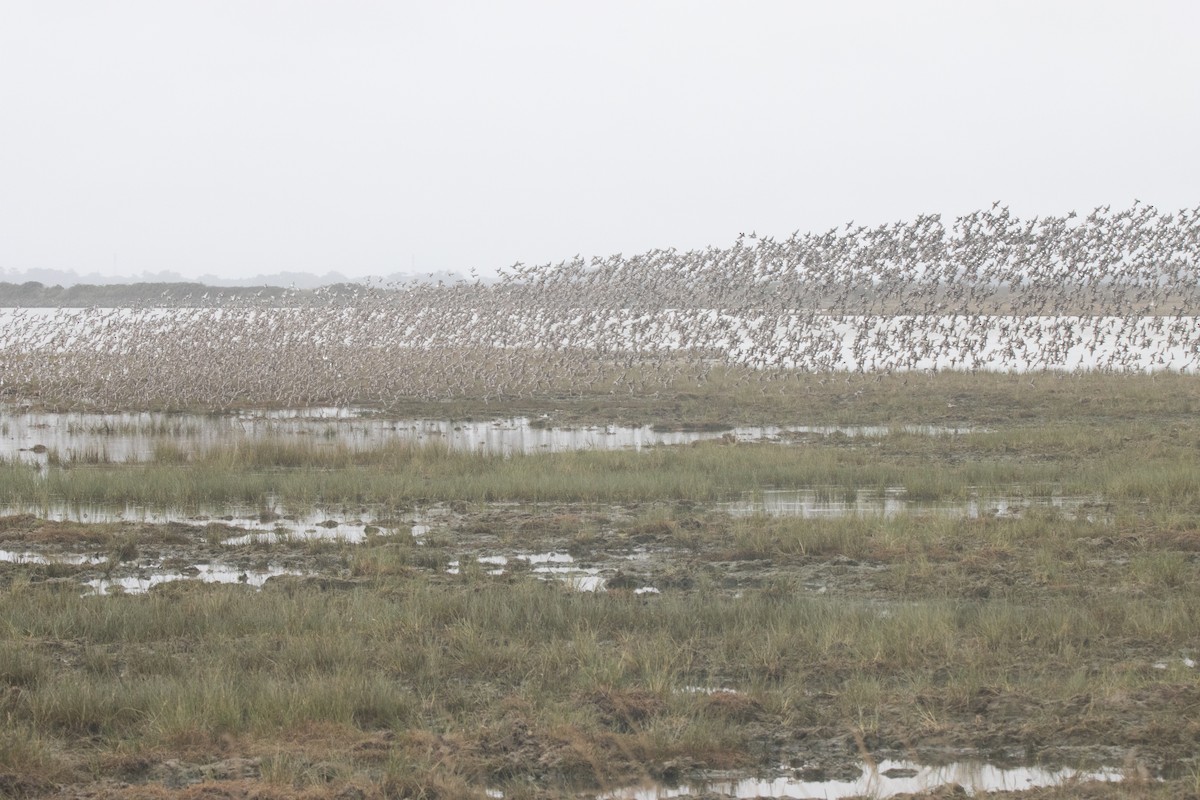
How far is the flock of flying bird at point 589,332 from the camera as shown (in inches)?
1342

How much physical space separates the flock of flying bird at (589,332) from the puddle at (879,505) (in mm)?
16106

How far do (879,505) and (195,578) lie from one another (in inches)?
353

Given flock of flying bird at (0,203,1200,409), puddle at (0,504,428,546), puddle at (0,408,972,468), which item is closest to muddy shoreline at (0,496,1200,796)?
puddle at (0,504,428,546)

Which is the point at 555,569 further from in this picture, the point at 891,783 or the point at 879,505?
the point at 891,783

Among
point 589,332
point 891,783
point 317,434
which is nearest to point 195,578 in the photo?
point 891,783

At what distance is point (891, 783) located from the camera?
7.52 m

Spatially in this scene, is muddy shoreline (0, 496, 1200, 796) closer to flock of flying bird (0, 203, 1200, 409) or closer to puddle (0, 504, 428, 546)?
puddle (0, 504, 428, 546)

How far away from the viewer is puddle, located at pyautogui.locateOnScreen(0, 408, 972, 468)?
77.3 ft

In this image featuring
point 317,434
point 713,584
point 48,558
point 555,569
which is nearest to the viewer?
point 713,584

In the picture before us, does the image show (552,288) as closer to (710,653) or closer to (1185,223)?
(1185,223)

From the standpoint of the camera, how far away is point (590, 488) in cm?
1820

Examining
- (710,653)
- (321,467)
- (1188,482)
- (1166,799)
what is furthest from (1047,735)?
(321,467)

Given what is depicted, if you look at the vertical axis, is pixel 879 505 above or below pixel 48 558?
above

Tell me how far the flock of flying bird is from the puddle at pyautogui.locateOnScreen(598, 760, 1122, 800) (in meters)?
25.6
